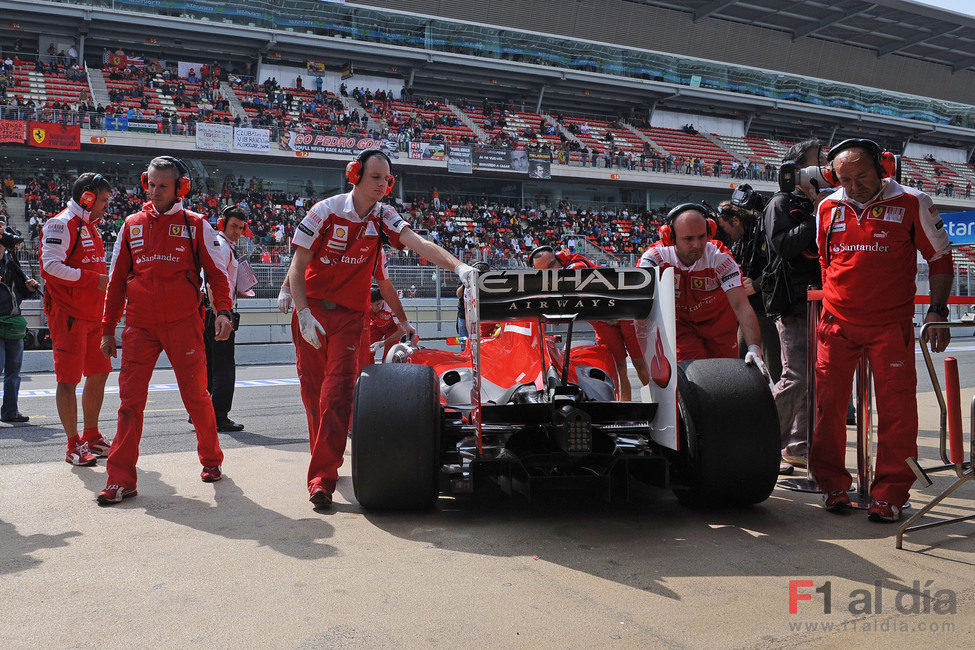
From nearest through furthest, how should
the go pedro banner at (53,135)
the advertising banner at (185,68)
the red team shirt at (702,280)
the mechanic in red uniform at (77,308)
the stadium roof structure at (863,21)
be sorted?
1. the red team shirt at (702,280)
2. the mechanic in red uniform at (77,308)
3. the go pedro banner at (53,135)
4. the advertising banner at (185,68)
5. the stadium roof structure at (863,21)

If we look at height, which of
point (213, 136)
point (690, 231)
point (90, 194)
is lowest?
point (690, 231)

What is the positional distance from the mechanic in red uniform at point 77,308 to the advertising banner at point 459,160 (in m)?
29.5

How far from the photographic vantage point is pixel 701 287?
190 inches

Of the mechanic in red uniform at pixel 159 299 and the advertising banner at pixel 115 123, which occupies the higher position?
the advertising banner at pixel 115 123

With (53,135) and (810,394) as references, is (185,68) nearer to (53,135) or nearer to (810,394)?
(53,135)

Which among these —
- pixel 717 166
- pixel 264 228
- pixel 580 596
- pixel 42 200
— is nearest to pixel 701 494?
pixel 580 596

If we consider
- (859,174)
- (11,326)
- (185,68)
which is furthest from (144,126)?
(859,174)

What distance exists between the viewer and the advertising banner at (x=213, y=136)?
97.9ft

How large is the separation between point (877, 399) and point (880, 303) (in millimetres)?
487

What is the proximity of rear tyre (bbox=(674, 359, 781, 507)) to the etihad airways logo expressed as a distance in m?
0.81

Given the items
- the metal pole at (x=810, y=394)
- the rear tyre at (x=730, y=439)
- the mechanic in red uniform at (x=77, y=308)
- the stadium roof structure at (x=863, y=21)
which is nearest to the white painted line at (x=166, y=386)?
the mechanic in red uniform at (x=77, y=308)

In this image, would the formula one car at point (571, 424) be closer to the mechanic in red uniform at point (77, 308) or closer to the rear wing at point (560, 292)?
the rear wing at point (560, 292)

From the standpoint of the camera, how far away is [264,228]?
29906 mm

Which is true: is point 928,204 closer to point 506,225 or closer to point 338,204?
point 338,204
